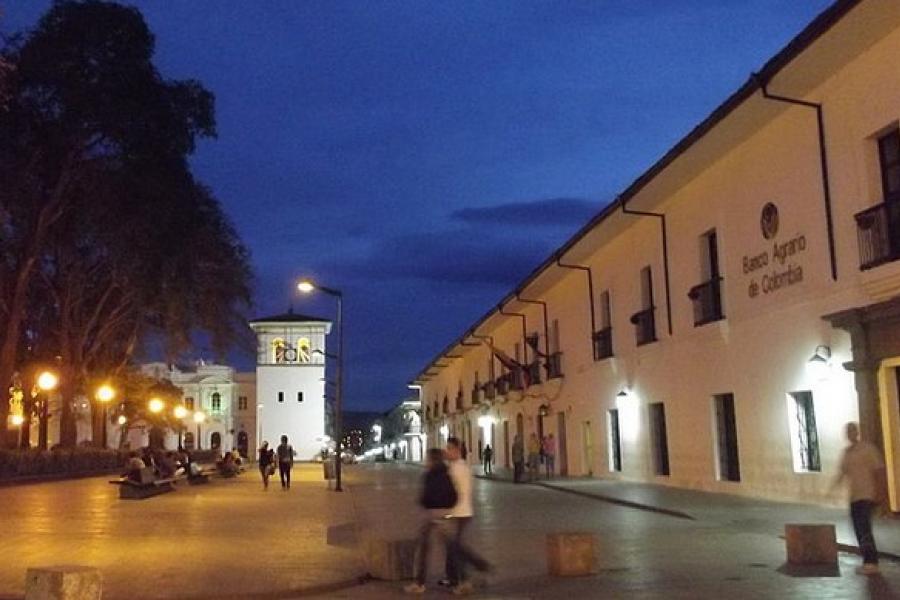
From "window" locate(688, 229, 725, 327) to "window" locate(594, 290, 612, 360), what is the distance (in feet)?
24.7

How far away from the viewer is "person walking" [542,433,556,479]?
1508 inches

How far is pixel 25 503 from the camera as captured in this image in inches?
953

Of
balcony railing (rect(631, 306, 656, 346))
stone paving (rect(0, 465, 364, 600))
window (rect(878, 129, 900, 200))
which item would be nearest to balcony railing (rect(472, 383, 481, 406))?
balcony railing (rect(631, 306, 656, 346))

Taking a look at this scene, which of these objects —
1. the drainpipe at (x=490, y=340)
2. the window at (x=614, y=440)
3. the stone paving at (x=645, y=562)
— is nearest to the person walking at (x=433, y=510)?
the stone paving at (x=645, y=562)

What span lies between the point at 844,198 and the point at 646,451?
12858mm

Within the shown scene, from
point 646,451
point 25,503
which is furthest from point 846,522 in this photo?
point 25,503

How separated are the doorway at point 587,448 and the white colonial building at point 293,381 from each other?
62189mm

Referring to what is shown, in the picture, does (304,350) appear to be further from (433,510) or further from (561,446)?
(433,510)

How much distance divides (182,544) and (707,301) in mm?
15036

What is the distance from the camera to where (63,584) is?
820cm

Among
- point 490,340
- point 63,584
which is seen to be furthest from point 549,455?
point 63,584

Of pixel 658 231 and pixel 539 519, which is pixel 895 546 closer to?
pixel 539 519

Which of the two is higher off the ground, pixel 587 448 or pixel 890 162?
pixel 890 162

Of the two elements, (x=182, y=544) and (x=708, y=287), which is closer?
(x=182, y=544)
